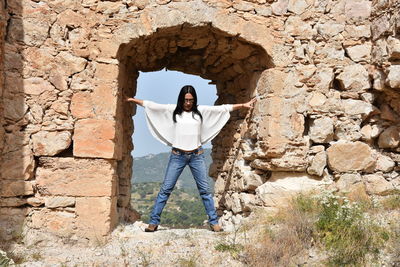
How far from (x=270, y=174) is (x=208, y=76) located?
202cm

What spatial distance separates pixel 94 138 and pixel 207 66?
226cm

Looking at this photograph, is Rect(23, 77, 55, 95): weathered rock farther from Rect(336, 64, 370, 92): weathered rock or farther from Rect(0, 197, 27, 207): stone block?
Rect(336, 64, 370, 92): weathered rock

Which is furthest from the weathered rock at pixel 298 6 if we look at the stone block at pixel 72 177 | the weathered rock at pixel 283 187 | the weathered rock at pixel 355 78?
the stone block at pixel 72 177

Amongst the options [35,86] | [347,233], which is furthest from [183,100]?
[347,233]

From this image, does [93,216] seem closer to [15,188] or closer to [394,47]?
[15,188]

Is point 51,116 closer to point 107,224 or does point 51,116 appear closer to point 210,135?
point 107,224

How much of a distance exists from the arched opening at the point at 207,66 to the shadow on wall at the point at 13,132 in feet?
3.50

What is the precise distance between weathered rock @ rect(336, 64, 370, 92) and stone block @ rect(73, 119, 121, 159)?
2.85m

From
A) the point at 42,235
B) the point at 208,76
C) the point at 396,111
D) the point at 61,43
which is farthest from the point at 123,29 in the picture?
the point at 396,111

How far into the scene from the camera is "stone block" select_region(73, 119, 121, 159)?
4.04m

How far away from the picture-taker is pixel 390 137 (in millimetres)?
4477

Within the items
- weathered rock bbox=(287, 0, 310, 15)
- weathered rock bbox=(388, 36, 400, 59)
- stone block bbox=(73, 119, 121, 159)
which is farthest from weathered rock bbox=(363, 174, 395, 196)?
stone block bbox=(73, 119, 121, 159)

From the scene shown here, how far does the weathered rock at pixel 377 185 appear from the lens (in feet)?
14.5

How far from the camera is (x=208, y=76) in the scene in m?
5.85
